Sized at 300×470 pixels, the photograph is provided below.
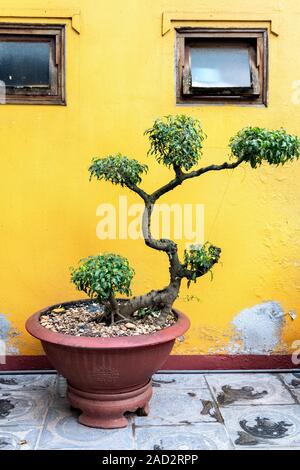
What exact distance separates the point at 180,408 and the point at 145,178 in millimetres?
1351

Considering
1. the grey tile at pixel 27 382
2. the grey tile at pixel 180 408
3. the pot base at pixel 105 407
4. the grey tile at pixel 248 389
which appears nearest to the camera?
the pot base at pixel 105 407

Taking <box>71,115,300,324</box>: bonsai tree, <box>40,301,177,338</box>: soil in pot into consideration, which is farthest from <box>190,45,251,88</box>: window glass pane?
<box>40,301,177,338</box>: soil in pot

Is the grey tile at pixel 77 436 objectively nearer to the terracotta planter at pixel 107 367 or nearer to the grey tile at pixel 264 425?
the terracotta planter at pixel 107 367

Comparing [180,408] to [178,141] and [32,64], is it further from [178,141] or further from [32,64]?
[32,64]

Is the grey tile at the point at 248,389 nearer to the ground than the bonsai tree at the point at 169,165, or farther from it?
nearer to the ground

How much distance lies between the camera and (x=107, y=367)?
2.39 meters

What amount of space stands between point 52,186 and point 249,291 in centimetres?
139

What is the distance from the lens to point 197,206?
123 inches

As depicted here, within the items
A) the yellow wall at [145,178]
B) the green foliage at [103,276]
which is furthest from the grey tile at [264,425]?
the green foliage at [103,276]

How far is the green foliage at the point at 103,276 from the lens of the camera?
7.82 feet

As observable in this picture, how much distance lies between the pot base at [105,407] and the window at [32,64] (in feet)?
5.62

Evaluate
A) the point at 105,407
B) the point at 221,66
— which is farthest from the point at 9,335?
the point at 221,66
